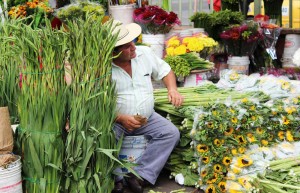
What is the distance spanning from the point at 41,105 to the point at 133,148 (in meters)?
1.33

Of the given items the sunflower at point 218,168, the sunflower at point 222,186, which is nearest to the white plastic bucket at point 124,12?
the sunflower at point 218,168

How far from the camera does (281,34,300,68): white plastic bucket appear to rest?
6.66 meters

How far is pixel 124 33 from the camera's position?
13.1 ft

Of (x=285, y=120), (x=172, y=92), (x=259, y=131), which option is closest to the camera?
(x=259, y=131)

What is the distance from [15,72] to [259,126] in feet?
6.73

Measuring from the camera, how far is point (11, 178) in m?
3.12

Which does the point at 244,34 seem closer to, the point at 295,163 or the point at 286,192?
the point at 295,163

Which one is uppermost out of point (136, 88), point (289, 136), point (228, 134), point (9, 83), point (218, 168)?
point (9, 83)

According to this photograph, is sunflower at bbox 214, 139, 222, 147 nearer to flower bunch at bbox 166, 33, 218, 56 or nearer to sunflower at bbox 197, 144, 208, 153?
sunflower at bbox 197, 144, 208, 153

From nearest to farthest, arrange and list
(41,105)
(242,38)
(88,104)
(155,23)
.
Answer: (41,105) < (88,104) < (155,23) < (242,38)

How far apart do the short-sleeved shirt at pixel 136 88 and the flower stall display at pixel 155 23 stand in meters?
1.83

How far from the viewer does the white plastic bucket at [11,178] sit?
3.07m

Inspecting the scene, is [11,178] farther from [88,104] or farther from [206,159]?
[206,159]

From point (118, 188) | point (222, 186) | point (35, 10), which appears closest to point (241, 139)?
point (222, 186)
